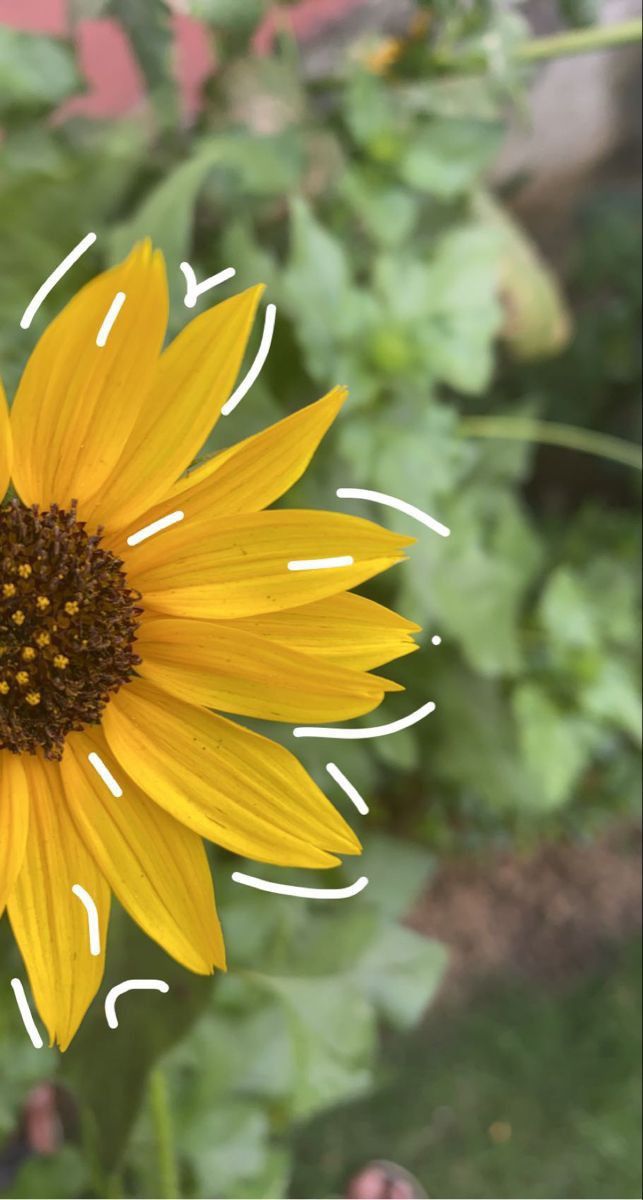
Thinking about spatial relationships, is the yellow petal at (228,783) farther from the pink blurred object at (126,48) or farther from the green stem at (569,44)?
the pink blurred object at (126,48)

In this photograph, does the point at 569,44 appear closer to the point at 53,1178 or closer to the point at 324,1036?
the point at 324,1036

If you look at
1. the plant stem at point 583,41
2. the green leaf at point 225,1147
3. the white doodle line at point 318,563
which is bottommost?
the green leaf at point 225,1147

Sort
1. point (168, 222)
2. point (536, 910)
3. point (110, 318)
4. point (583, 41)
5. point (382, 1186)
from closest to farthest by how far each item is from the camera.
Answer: point (110, 318) < point (168, 222) < point (583, 41) < point (382, 1186) < point (536, 910)

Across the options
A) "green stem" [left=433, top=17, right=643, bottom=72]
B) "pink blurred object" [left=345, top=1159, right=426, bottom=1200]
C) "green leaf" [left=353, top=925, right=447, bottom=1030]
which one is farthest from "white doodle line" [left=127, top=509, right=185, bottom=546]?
"pink blurred object" [left=345, top=1159, right=426, bottom=1200]

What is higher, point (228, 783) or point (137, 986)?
point (228, 783)

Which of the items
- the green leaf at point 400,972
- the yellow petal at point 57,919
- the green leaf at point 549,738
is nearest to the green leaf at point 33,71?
the yellow petal at point 57,919

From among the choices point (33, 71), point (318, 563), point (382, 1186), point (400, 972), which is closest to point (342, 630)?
point (318, 563)
